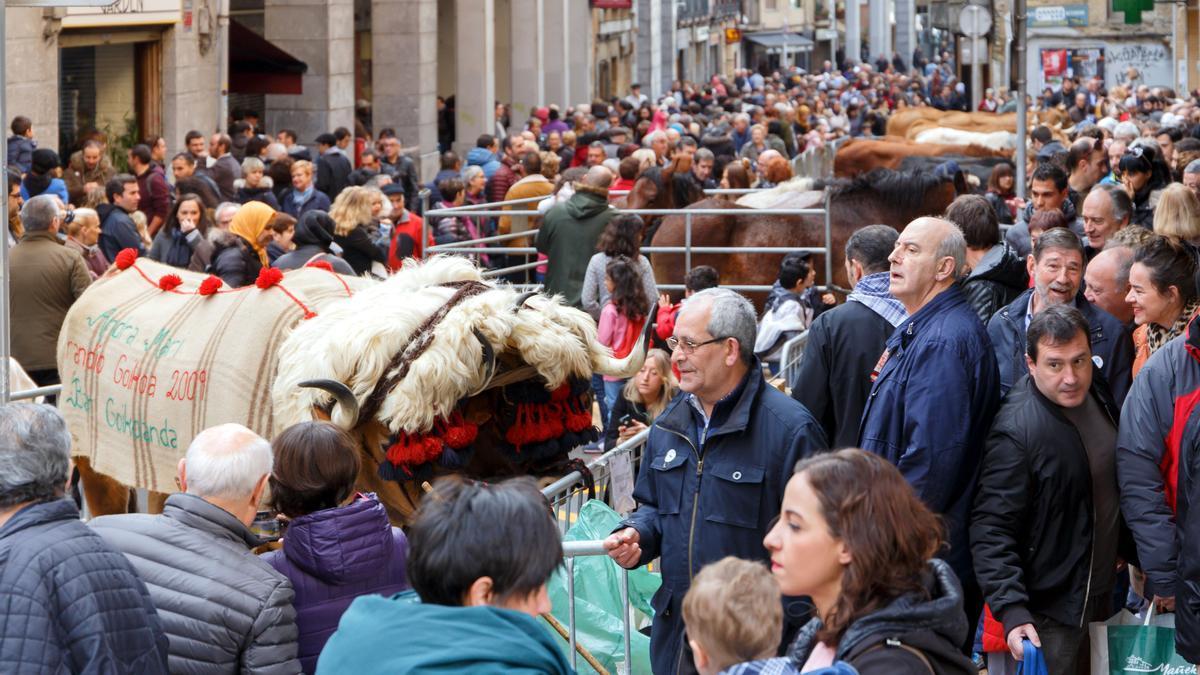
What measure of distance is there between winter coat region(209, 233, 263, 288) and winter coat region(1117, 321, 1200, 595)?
571 cm

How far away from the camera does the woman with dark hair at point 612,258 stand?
12.0 m

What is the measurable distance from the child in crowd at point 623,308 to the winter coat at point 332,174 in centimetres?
927

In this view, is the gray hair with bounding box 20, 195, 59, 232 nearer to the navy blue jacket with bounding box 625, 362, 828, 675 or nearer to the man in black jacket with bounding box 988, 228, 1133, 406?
the man in black jacket with bounding box 988, 228, 1133, 406

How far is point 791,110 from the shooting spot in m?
32.2

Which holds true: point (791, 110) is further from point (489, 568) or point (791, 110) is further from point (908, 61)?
point (908, 61)

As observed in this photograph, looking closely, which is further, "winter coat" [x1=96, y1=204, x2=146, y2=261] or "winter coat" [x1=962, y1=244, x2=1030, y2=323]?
"winter coat" [x1=96, y1=204, x2=146, y2=261]

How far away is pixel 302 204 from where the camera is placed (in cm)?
1557

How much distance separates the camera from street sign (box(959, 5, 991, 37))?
51.9ft

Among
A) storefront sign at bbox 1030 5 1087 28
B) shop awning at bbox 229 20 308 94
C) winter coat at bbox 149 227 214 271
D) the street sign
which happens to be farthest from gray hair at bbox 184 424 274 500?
storefront sign at bbox 1030 5 1087 28

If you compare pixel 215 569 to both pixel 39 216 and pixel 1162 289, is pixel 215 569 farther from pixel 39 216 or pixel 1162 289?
pixel 39 216

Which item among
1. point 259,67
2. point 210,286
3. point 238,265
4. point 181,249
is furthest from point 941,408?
point 259,67

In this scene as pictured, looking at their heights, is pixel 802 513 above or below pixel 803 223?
below

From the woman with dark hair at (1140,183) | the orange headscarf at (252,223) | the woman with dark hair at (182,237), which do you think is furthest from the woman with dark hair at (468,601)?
the woman with dark hair at (182,237)

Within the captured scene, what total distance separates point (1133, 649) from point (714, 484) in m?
1.62
